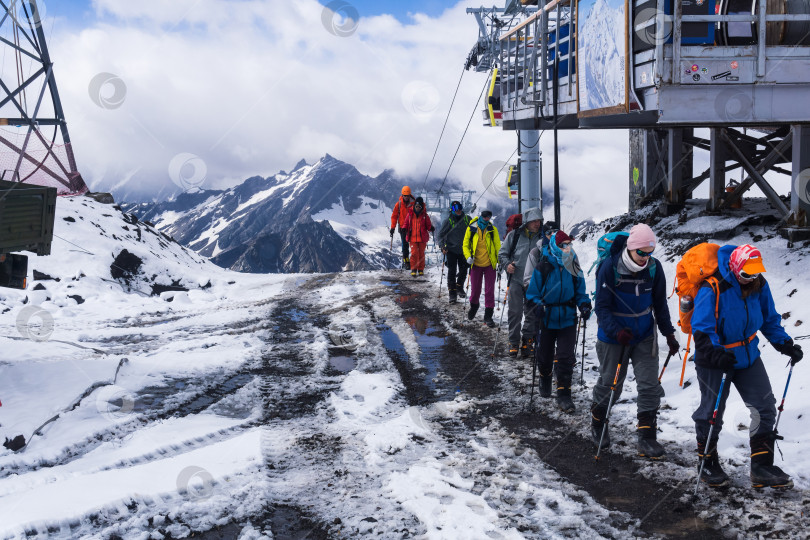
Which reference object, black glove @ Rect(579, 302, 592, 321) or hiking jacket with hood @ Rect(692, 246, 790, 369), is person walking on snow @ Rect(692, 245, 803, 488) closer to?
hiking jacket with hood @ Rect(692, 246, 790, 369)

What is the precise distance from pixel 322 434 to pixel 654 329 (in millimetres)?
3483

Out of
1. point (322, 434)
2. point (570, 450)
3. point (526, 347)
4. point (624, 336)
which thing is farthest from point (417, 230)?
point (624, 336)

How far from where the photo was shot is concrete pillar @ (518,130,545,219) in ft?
50.0

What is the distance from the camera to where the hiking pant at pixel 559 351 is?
7105 millimetres

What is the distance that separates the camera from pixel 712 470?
4.93 meters

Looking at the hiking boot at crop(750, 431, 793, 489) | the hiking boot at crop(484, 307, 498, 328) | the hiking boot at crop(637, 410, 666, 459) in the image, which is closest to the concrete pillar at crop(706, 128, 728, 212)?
the hiking boot at crop(484, 307, 498, 328)

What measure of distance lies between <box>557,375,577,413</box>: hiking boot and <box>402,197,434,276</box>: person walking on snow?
9620 millimetres

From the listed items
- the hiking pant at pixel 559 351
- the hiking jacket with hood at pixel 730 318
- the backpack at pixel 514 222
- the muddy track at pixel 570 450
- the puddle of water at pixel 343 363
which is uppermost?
the backpack at pixel 514 222

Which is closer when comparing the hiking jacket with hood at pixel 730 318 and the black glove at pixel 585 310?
the hiking jacket with hood at pixel 730 318

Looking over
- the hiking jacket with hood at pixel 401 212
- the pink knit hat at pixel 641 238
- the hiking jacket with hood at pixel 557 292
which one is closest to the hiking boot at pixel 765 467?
the pink knit hat at pixel 641 238

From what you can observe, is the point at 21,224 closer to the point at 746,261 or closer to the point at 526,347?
the point at 526,347

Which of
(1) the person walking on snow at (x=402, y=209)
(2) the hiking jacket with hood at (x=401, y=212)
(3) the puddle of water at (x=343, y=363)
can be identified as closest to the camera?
(3) the puddle of water at (x=343, y=363)

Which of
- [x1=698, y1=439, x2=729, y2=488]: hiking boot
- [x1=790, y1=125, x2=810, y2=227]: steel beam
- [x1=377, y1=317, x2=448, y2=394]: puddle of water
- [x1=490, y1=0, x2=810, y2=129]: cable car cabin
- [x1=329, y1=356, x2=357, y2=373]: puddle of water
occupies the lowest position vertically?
[x1=377, y1=317, x2=448, y2=394]: puddle of water

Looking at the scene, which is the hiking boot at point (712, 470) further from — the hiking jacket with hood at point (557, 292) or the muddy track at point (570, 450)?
the hiking jacket with hood at point (557, 292)
